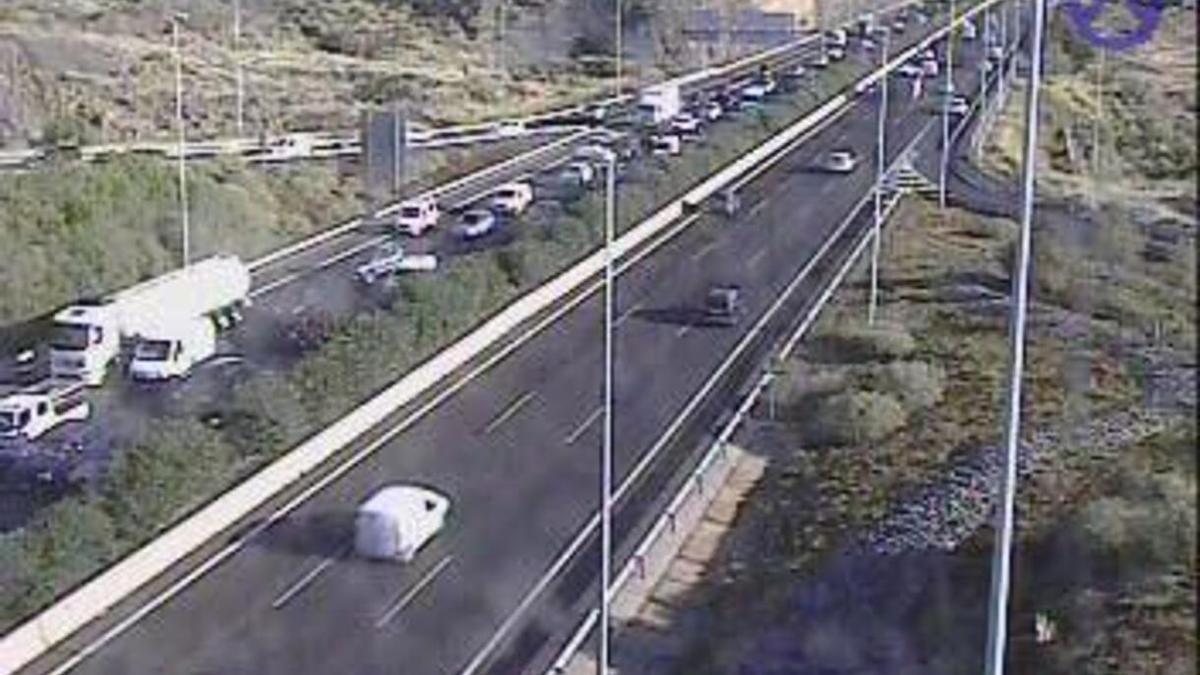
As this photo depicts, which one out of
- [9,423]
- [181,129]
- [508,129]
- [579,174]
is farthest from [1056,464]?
[181,129]

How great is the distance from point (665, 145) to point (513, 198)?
0.91 m

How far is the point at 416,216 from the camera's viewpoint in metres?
7.33

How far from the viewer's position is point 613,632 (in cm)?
367

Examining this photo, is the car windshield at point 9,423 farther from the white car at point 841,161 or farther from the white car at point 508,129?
the white car at point 508,129

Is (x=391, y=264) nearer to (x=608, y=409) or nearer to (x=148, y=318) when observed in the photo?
(x=148, y=318)

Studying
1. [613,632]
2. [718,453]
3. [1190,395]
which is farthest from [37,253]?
[1190,395]

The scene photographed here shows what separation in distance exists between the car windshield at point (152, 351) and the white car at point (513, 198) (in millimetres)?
1551

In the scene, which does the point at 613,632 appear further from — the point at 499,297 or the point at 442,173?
the point at 442,173

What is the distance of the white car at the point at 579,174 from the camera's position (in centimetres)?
627

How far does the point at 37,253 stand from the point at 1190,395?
164 inches

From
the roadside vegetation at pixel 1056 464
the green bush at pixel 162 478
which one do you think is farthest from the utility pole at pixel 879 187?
the green bush at pixel 162 478

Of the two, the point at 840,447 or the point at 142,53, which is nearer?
the point at 840,447

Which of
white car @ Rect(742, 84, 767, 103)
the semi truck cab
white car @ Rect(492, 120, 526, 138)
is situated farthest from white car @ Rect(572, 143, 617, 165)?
the semi truck cab

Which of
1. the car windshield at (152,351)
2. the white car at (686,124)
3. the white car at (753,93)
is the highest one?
the white car at (753,93)
